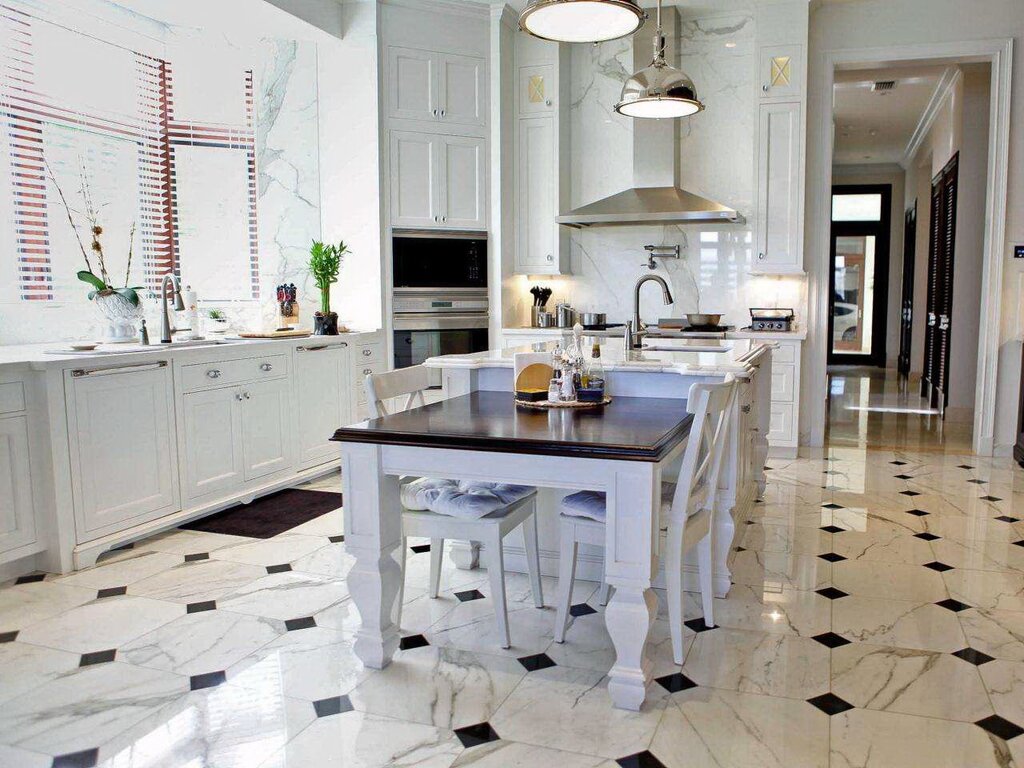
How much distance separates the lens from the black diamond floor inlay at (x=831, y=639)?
2729mm

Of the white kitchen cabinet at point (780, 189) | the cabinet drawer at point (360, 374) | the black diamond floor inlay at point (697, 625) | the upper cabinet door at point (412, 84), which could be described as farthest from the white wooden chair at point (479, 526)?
the white kitchen cabinet at point (780, 189)

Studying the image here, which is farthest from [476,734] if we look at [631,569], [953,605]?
[953,605]

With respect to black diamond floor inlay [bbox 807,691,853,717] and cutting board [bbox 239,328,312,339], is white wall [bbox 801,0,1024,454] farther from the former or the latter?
black diamond floor inlay [bbox 807,691,853,717]

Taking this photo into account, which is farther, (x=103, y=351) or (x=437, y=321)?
(x=437, y=321)

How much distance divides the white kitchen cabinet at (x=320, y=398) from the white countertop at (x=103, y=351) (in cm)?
32

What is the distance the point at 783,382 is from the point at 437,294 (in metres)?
2.46

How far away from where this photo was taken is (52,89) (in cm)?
412

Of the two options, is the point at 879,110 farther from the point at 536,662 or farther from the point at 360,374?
the point at 536,662

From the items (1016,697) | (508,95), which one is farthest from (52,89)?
(1016,697)

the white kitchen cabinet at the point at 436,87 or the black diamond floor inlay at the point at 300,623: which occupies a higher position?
the white kitchen cabinet at the point at 436,87

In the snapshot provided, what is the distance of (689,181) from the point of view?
20.2 ft

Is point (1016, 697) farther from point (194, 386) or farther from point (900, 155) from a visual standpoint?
point (900, 155)

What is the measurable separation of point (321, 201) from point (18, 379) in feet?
9.11

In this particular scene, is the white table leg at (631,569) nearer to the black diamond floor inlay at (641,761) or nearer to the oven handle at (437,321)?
→ the black diamond floor inlay at (641,761)
